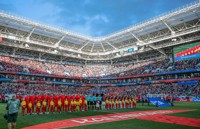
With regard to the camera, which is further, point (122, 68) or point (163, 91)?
point (122, 68)

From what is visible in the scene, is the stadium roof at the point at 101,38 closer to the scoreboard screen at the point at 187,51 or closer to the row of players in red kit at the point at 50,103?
the scoreboard screen at the point at 187,51

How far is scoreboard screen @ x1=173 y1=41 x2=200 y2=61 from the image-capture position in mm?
45750

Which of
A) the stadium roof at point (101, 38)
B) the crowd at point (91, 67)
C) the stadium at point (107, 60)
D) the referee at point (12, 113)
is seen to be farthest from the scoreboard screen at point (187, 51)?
the referee at point (12, 113)

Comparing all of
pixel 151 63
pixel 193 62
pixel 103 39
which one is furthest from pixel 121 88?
pixel 193 62

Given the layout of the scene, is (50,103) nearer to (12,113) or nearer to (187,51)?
(12,113)

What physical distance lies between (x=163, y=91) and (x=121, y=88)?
53.2 ft

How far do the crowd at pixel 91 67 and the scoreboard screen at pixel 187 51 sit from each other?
1.34 metres

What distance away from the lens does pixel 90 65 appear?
2975 inches

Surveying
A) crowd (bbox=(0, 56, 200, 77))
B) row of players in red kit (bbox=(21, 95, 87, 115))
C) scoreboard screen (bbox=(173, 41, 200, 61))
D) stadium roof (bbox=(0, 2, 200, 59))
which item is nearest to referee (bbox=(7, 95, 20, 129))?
row of players in red kit (bbox=(21, 95, 87, 115))

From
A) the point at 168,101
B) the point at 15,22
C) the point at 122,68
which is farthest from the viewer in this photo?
the point at 122,68

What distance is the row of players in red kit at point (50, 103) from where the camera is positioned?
15.9 meters

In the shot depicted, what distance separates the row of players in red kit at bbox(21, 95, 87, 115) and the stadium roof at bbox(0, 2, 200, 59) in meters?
34.3

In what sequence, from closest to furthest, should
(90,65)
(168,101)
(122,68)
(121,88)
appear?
(168,101) → (121,88) → (122,68) → (90,65)

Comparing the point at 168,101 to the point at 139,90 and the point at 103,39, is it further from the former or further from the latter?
the point at 103,39
